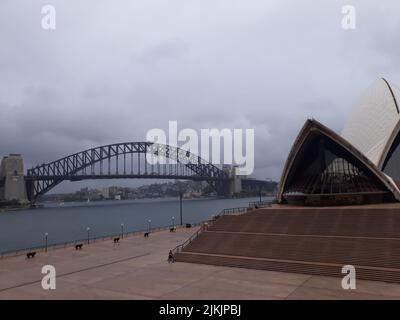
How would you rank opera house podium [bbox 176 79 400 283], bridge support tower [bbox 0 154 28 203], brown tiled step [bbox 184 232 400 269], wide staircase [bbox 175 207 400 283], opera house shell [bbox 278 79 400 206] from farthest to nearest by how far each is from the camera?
bridge support tower [bbox 0 154 28 203]
opera house shell [bbox 278 79 400 206]
opera house podium [bbox 176 79 400 283]
brown tiled step [bbox 184 232 400 269]
wide staircase [bbox 175 207 400 283]

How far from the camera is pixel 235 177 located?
155375 millimetres

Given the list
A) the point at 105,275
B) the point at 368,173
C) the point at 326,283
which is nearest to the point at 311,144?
the point at 368,173

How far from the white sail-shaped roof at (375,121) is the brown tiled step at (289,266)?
18.0 meters

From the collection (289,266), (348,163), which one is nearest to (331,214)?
(289,266)

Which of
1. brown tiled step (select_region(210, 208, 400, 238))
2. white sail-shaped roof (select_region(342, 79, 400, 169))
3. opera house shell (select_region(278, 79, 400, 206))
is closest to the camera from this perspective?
brown tiled step (select_region(210, 208, 400, 238))

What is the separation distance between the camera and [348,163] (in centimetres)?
3459

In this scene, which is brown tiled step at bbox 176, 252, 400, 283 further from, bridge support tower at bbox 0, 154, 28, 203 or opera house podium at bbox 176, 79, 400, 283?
bridge support tower at bbox 0, 154, 28, 203

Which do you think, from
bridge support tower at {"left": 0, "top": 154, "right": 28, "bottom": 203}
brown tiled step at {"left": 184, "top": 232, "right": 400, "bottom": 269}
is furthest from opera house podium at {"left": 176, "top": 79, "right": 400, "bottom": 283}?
bridge support tower at {"left": 0, "top": 154, "right": 28, "bottom": 203}

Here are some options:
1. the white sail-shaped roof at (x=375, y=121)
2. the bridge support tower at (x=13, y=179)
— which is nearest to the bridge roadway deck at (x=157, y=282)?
the white sail-shaped roof at (x=375, y=121)

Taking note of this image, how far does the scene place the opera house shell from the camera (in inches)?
1283

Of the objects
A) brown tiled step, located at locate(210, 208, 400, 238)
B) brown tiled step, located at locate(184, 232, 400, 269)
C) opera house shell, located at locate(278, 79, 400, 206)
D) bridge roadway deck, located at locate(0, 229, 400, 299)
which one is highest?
opera house shell, located at locate(278, 79, 400, 206)

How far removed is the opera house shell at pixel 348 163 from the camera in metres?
32.6

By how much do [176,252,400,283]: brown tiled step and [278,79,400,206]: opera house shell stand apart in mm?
12834
